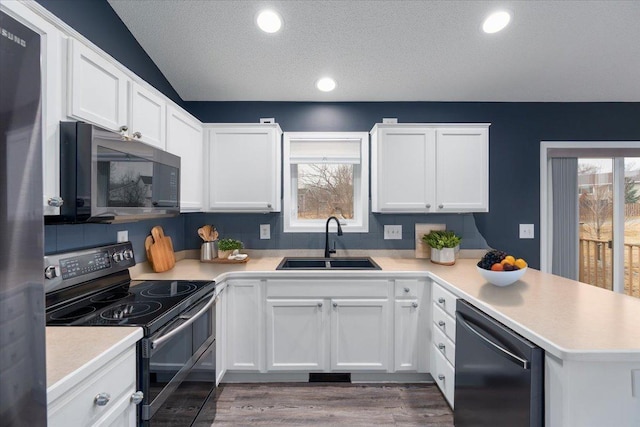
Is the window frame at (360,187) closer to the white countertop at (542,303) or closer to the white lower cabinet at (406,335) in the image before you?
the white countertop at (542,303)

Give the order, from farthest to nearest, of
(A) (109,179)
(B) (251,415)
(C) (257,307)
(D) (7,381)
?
1. (C) (257,307)
2. (B) (251,415)
3. (A) (109,179)
4. (D) (7,381)

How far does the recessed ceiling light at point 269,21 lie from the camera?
1.91m

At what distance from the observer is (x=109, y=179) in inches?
50.2

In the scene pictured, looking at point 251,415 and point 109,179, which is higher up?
point 109,179

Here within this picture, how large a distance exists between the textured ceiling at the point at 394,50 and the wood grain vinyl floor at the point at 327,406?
7.82 feet

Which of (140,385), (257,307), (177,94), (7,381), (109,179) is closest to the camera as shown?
(7,381)

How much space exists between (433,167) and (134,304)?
88.2 inches

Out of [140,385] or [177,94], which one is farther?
[177,94]

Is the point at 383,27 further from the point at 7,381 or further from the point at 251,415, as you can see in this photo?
the point at 251,415

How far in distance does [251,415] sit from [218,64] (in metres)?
2.53

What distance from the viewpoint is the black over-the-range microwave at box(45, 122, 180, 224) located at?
3.75ft

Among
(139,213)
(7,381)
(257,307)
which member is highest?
(139,213)

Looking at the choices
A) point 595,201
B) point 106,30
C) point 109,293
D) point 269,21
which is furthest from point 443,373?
point 106,30

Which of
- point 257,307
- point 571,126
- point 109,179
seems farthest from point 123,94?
point 571,126
